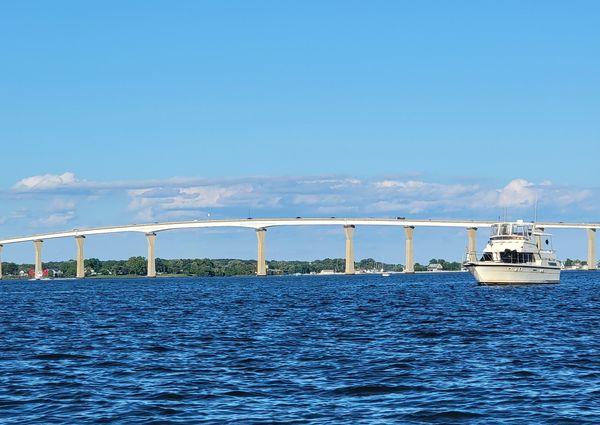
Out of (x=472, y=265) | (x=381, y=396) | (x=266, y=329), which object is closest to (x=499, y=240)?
(x=472, y=265)

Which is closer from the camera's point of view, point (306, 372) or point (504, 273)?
point (306, 372)

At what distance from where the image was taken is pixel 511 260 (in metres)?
114

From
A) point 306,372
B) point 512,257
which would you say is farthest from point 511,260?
point 306,372

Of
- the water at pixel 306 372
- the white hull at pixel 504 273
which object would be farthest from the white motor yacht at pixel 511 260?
the water at pixel 306 372

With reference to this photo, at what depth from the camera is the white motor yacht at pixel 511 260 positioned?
113 metres

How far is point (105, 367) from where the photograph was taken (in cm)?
3300

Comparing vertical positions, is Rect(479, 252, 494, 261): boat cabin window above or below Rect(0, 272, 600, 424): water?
above

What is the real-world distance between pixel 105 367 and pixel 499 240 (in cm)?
8756

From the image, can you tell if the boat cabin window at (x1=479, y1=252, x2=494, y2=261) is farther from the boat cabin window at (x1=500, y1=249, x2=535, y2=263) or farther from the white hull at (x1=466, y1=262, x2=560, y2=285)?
the boat cabin window at (x1=500, y1=249, x2=535, y2=263)

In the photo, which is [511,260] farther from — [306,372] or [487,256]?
[306,372]

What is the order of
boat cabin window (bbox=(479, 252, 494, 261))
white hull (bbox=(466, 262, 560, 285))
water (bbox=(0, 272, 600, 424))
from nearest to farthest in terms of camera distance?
water (bbox=(0, 272, 600, 424)), white hull (bbox=(466, 262, 560, 285)), boat cabin window (bbox=(479, 252, 494, 261))

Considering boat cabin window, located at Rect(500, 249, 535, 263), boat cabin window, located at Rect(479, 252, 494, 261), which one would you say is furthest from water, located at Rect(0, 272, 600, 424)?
boat cabin window, located at Rect(479, 252, 494, 261)

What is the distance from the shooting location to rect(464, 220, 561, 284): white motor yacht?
112562 mm

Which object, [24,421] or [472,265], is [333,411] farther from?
[472,265]
